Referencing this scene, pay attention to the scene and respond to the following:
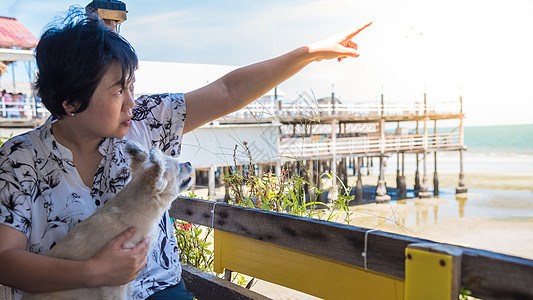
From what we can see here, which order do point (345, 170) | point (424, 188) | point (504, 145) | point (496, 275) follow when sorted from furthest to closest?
point (504, 145), point (345, 170), point (424, 188), point (496, 275)

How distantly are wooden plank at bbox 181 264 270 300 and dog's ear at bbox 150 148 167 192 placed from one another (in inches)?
33.6

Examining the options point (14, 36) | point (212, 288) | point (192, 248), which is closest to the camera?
point (212, 288)

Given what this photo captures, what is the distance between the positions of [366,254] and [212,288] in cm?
114

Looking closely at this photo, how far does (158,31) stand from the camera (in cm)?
4669

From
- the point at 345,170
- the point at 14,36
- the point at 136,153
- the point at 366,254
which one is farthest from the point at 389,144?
the point at 136,153

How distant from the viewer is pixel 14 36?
1942 cm

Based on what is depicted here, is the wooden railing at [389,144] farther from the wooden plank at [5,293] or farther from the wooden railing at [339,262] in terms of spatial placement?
the wooden plank at [5,293]

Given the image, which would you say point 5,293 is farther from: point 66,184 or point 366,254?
point 366,254

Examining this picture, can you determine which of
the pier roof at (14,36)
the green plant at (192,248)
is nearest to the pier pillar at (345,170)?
the pier roof at (14,36)

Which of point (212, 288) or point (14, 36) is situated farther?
point (14, 36)

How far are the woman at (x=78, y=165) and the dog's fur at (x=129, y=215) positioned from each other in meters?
0.06

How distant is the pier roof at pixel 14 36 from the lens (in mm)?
18781

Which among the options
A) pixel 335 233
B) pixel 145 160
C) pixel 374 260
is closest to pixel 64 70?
pixel 145 160

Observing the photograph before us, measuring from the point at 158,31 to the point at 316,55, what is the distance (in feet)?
159
